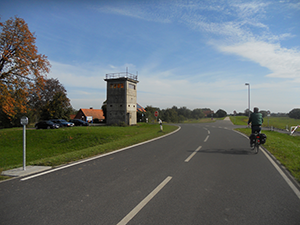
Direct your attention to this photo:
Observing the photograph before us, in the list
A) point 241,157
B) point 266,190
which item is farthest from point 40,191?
point 241,157

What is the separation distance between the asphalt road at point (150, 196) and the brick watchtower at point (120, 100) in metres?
29.8

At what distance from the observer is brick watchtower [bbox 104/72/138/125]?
118ft

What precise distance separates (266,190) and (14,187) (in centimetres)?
607

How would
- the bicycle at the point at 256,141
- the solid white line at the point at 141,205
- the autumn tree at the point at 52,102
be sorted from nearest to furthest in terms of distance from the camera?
the solid white line at the point at 141,205
the bicycle at the point at 256,141
the autumn tree at the point at 52,102

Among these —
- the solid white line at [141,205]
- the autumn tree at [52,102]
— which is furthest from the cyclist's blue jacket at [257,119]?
the autumn tree at [52,102]

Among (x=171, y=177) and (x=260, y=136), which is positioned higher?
(x=260, y=136)

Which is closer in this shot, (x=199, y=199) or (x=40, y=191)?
(x=199, y=199)

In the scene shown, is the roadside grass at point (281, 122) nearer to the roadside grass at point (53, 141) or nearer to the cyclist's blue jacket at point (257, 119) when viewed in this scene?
the roadside grass at point (53, 141)

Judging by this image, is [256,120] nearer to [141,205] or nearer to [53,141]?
[141,205]

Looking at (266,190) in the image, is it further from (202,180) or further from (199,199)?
(199,199)

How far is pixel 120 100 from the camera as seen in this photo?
36094 millimetres

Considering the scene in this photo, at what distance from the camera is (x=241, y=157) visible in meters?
8.18

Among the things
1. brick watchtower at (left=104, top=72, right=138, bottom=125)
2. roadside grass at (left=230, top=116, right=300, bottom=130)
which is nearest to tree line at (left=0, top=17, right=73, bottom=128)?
brick watchtower at (left=104, top=72, right=138, bottom=125)

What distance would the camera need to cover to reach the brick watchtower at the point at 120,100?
35844 millimetres
